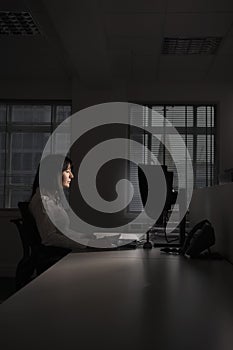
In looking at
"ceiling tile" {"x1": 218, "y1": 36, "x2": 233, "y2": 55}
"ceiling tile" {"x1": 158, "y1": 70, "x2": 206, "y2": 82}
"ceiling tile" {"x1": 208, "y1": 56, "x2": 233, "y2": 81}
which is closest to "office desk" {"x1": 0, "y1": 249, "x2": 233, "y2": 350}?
"ceiling tile" {"x1": 218, "y1": 36, "x2": 233, "y2": 55}

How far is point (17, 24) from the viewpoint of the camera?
4051 millimetres

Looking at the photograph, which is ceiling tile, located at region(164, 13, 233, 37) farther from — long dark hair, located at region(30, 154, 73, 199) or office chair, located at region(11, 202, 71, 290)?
office chair, located at region(11, 202, 71, 290)

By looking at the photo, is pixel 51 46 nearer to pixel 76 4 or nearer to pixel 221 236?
pixel 76 4

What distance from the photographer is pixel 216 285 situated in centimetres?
142

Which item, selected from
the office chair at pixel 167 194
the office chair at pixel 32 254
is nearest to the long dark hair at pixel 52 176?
the office chair at pixel 32 254

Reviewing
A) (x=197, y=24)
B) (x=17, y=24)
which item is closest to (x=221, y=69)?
(x=197, y=24)

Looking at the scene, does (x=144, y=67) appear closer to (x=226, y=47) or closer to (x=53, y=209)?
(x=226, y=47)

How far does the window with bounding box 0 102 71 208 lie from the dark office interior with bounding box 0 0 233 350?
0.01 meters

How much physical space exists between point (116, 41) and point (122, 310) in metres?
3.72

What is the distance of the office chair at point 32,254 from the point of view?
3117 mm

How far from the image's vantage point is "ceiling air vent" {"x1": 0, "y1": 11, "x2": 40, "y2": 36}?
3.84 meters

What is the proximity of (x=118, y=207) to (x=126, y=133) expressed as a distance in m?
1.01

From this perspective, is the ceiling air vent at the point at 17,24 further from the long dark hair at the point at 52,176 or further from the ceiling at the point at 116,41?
the long dark hair at the point at 52,176

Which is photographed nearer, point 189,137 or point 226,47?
point 226,47
